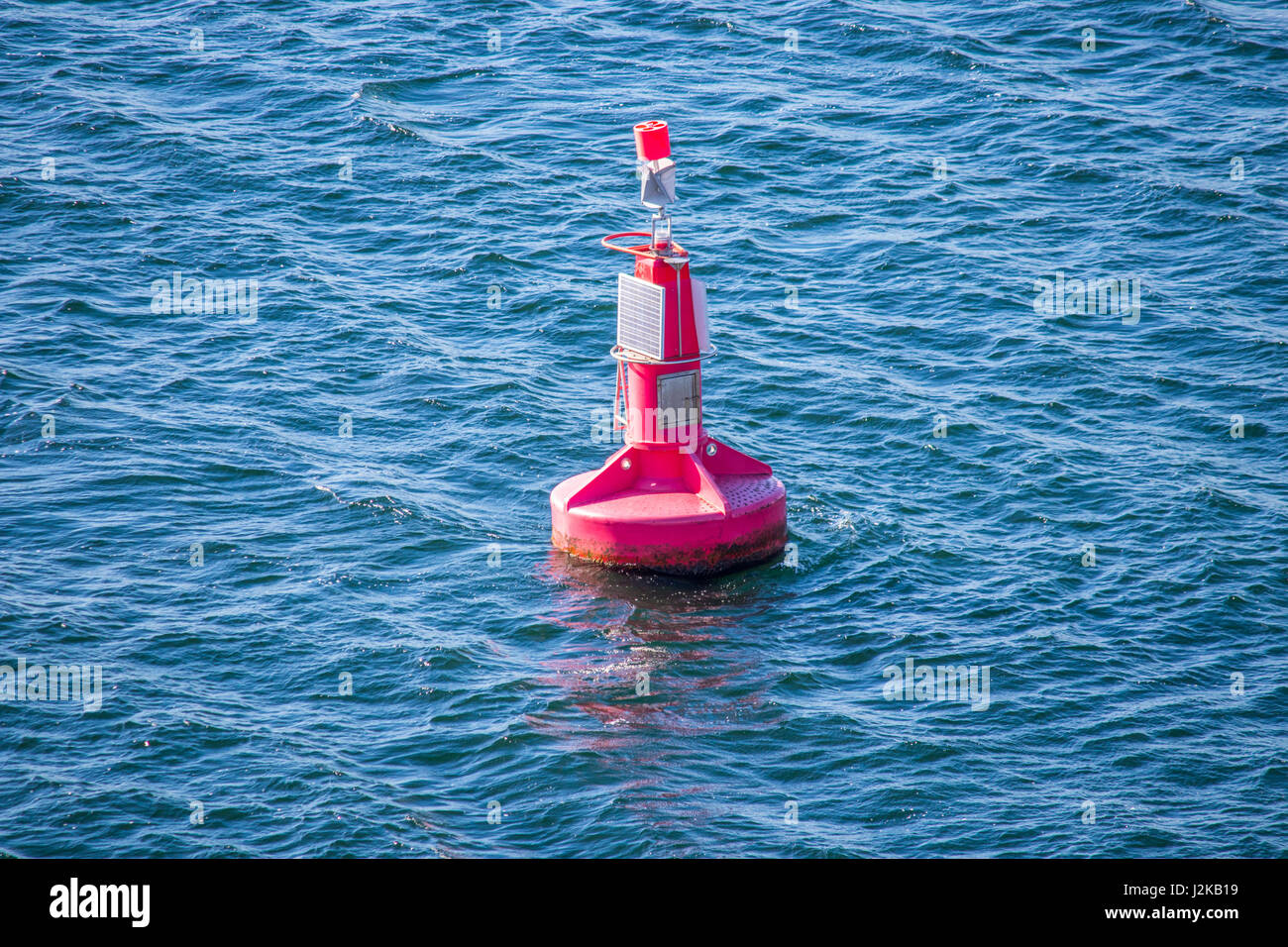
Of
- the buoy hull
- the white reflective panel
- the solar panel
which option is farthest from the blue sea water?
the white reflective panel

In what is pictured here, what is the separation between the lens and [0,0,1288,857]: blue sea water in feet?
47.4

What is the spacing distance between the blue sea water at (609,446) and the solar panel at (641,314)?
2948 millimetres

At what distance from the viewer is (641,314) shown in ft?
58.0

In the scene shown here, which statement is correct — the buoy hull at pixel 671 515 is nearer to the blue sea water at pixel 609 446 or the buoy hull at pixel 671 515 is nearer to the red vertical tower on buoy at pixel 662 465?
the red vertical tower on buoy at pixel 662 465

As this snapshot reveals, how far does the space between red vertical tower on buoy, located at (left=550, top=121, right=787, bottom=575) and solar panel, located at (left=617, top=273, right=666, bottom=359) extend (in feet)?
0.04

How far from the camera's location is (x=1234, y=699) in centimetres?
1582

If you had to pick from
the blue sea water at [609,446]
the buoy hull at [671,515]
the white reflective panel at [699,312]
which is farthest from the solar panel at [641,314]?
the blue sea water at [609,446]

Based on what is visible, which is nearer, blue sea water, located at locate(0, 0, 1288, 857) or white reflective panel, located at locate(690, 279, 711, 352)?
blue sea water, located at locate(0, 0, 1288, 857)

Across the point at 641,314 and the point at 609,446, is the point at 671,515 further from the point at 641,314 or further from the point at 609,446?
the point at 609,446

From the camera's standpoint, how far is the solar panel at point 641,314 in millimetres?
17469

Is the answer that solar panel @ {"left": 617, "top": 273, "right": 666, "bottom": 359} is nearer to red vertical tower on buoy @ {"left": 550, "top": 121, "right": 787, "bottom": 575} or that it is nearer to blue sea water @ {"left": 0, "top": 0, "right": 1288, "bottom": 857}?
red vertical tower on buoy @ {"left": 550, "top": 121, "right": 787, "bottom": 575}

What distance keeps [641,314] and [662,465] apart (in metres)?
1.99

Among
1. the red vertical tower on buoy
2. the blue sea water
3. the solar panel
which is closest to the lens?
the blue sea water

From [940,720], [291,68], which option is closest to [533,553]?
[940,720]
